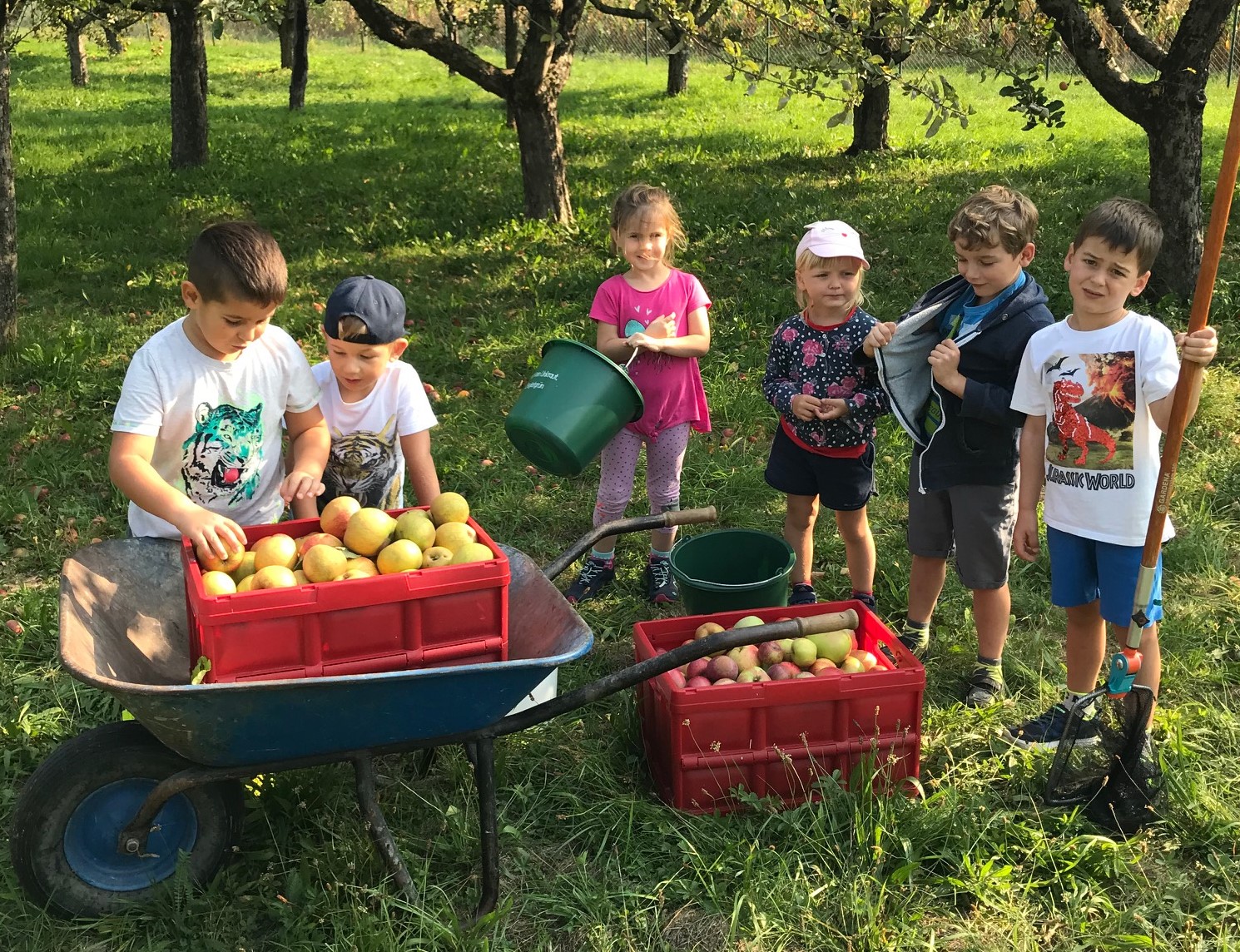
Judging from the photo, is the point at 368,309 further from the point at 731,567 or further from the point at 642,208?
the point at 731,567

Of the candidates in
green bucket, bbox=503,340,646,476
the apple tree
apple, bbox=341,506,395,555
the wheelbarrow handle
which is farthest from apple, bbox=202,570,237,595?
the apple tree

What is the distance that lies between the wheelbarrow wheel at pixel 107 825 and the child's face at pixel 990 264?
2775 mm

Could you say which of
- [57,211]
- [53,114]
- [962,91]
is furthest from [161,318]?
[962,91]

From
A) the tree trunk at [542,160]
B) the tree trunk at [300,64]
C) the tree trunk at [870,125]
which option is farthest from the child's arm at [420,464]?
the tree trunk at [300,64]

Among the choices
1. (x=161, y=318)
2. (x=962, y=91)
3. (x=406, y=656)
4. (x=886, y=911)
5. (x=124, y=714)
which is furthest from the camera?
(x=962, y=91)

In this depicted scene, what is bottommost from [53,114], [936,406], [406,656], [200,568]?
[406,656]

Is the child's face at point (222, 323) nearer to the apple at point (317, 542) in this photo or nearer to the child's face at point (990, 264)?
the apple at point (317, 542)

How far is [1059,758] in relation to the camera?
3248 millimetres

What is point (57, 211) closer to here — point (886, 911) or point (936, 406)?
point (936, 406)

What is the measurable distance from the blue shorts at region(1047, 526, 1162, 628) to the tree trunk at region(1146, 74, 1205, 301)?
206 inches

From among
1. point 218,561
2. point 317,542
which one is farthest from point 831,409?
point 218,561

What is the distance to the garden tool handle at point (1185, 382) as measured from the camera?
2600 mm

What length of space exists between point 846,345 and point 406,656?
2.11 m

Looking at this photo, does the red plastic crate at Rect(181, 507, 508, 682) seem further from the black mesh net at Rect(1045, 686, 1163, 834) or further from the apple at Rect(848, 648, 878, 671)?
the black mesh net at Rect(1045, 686, 1163, 834)
